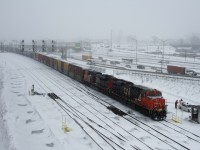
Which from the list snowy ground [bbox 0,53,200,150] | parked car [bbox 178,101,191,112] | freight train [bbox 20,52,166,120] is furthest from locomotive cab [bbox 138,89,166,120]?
parked car [bbox 178,101,191,112]

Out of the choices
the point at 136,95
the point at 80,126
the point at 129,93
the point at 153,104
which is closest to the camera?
the point at 80,126

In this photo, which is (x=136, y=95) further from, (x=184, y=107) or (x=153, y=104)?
(x=184, y=107)

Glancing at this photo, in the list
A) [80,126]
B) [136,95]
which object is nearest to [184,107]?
[136,95]

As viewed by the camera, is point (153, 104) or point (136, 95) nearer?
point (153, 104)

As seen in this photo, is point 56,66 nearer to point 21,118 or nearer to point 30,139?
point 21,118

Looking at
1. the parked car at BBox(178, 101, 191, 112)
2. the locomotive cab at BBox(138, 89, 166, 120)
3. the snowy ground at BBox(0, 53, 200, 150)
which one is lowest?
the snowy ground at BBox(0, 53, 200, 150)

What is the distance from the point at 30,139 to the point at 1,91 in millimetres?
23709

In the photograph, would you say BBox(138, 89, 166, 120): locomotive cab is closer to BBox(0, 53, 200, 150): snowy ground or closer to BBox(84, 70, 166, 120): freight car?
BBox(84, 70, 166, 120): freight car

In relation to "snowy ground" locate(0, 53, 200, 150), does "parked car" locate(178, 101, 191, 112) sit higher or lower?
higher

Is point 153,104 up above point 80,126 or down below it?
above

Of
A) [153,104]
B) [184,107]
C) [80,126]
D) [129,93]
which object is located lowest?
[80,126]

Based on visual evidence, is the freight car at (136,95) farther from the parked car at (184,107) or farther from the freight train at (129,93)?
the parked car at (184,107)

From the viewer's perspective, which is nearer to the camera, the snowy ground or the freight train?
the snowy ground

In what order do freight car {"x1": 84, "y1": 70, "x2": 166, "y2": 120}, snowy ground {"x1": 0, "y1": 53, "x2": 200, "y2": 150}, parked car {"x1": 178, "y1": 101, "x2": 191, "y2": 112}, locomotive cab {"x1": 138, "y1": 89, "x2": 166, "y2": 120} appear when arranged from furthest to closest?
parked car {"x1": 178, "y1": 101, "x2": 191, "y2": 112}, freight car {"x1": 84, "y1": 70, "x2": 166, "y2": 120}, locomotive cab {"x1": 138, "y1": 89, "x2": 166, "y2": 120}, snowy ground {"x1": 0, "y1": 53, "x2": 200, "y2": 150}
